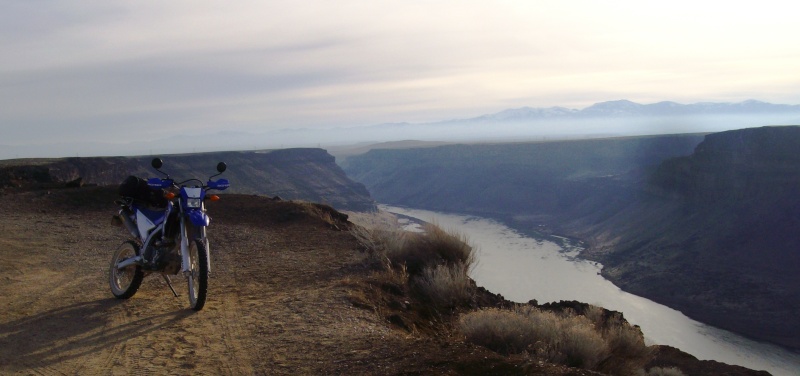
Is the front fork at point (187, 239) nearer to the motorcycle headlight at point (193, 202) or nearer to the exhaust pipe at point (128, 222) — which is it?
the motorcycle headlight at point (193, 202)

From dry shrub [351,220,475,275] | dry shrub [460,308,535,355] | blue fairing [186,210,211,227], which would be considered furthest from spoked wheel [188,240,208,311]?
dry shrub [351,220,475,275]

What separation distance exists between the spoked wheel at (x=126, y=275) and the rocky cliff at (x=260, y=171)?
36.4m

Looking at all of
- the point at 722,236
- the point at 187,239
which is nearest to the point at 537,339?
the point at 187,239

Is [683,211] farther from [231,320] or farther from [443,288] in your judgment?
[231,320]

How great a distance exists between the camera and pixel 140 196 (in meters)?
7.73

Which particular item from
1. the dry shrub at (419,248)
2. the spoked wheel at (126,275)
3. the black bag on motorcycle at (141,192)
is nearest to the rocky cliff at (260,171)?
the dry shrub at (419,248)

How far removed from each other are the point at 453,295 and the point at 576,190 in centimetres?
8102

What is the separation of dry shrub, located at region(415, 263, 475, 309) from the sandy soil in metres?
1.04

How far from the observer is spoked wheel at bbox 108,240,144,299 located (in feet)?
24.8

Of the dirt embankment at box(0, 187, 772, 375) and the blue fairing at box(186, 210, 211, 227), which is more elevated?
the blue fairing at box(186, 210, 211, 227)

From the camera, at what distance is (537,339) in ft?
Answer: 22.9

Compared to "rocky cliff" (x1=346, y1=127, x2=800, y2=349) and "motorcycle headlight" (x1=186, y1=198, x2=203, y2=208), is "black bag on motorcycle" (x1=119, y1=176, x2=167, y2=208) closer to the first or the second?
"motorcycle headlight" (x1=186, y1=198, x2=203, y2=208)

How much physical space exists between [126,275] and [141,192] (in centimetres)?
103

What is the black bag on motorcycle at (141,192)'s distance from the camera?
25.1ft
